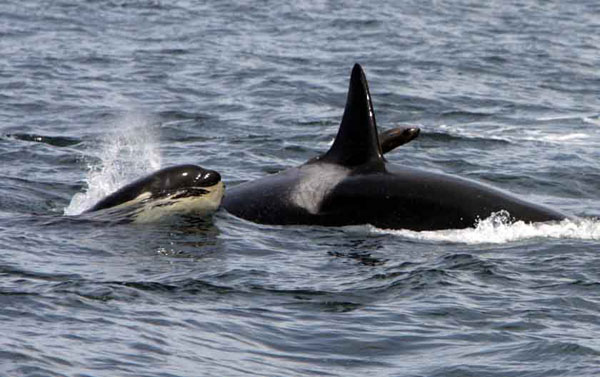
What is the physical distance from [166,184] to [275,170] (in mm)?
5118

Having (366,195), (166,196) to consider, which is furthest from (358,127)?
(166,196)

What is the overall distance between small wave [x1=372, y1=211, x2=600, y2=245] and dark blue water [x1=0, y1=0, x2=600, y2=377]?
3cm

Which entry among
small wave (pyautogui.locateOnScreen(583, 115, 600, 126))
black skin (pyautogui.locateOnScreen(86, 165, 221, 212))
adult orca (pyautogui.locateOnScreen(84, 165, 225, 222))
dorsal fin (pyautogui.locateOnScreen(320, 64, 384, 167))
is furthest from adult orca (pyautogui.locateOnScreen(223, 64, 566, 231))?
small wave (pyautogui.locateOnScreen(583, 115, 600, 126))

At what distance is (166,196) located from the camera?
1454 centimetres

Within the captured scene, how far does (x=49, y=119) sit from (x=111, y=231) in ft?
32.5

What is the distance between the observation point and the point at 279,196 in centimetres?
1515

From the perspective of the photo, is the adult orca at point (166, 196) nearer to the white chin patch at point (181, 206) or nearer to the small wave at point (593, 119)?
the white chin patch at point (181, 206)

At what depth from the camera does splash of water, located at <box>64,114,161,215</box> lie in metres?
17.0

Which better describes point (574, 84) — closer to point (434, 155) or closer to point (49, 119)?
point (434, 155)

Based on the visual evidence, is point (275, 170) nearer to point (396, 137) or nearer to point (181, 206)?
point (396, 137)

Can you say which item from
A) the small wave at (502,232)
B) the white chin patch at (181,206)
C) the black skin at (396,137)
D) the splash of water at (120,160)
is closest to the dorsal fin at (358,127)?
the black skin at (396,137)

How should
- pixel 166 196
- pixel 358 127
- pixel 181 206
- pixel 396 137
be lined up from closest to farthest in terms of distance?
pixel 166 196, pixel 181 206, pixel 358 127, pixel 396 137

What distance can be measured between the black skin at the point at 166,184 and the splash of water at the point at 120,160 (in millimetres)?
1515

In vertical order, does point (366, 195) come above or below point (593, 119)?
above
